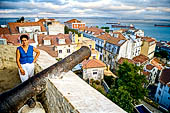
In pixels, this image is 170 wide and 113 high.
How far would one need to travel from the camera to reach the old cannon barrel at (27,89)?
179 cm

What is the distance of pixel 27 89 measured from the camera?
204 centimetres

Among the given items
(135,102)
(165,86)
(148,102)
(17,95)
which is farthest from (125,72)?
(17,95)

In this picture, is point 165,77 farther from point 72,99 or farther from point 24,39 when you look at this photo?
point 24,39

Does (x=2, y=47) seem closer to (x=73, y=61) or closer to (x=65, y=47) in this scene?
(x=73, y=61)

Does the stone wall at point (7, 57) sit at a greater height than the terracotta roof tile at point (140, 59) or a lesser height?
greater

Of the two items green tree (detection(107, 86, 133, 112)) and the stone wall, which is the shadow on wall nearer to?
the stone wall

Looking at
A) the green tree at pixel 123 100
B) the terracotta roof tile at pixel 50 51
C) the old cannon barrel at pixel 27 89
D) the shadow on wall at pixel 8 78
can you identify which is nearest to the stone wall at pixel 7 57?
the shadow on wall at pixel 8 78

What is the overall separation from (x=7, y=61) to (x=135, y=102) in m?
11.9

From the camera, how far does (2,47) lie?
509cm

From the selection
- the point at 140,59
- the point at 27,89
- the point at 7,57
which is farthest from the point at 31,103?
the point at 140,59

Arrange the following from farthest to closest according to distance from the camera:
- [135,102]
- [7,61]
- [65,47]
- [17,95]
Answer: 1. [65,47]
2. [135,102]
3. [7,61]
4. [17,95]

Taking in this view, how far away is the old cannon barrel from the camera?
1795 mm

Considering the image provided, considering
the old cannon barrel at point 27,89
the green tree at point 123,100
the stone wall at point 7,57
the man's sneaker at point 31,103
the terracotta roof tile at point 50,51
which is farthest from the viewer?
the terracotta roof tile at point 50,51

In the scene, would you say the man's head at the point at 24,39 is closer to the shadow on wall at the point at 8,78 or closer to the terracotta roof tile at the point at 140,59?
the shadow on wall at the point at 8,78
